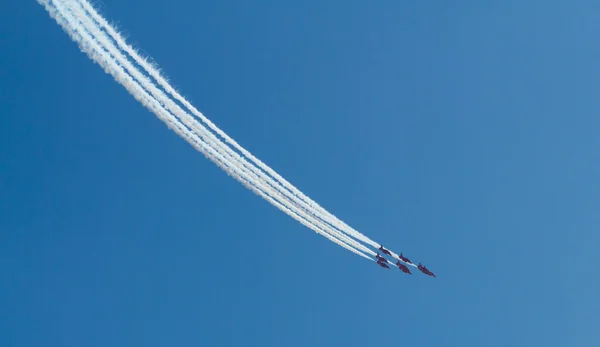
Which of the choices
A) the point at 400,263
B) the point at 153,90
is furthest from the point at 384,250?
the point at 153,90

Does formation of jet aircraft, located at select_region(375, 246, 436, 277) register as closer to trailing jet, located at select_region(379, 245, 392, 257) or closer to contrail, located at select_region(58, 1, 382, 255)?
trailing jet, located at select_region(379, 245, 392, 257)

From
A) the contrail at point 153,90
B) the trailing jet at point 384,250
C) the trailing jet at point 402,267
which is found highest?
the trailing jet at point 402,267

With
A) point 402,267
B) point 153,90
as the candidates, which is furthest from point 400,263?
point 153,90

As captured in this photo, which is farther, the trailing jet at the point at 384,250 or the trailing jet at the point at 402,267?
the trailing jet at the point at 402,267

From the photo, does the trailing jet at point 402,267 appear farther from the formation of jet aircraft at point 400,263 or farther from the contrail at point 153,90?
the contrail at point 153,90

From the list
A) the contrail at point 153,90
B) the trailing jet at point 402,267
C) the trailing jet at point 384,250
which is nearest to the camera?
the contrail at point 153,90

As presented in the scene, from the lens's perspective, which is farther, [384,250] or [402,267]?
[402,267]

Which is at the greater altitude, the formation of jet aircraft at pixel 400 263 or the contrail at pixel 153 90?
the formation of jet aircraft at pixel 400 263

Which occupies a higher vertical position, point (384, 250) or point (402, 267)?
point (402, 267)

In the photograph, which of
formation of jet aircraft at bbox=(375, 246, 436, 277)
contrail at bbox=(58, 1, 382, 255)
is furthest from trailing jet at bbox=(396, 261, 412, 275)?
contrail at bbox=(58, 1, 382, 255)

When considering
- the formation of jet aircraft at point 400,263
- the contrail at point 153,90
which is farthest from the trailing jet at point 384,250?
the contrail at point 153,90

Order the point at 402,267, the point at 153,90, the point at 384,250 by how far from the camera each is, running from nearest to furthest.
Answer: the point at 153,90 < the point at 384,250 < the point at 402,267

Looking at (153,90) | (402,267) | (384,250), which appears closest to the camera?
(153,90)

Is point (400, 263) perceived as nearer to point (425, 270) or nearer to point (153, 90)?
point (425, 270)
